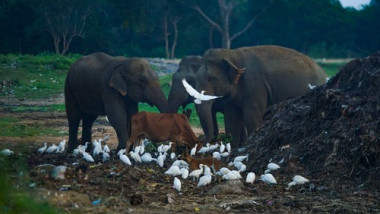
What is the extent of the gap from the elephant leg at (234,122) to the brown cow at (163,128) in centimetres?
280

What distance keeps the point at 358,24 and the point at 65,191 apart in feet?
165

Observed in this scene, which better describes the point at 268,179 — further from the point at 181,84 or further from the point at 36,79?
the point at 36,79

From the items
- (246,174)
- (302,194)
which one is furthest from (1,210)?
(246,174)

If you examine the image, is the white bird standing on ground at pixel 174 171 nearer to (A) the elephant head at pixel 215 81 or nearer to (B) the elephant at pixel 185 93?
(A) the elephant head at pixel 215 81

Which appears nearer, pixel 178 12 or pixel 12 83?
pixel 12 83

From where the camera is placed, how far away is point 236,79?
1822cm

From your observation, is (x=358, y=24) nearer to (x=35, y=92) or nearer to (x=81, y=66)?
(x=35, y=92)

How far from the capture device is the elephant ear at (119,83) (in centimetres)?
1764

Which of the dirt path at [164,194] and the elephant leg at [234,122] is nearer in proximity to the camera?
the dirt path at [164,194]

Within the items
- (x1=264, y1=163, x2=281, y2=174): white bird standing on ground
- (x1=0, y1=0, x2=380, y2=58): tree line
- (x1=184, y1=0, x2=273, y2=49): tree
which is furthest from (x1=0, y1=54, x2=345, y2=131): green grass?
(x1=184, y1=0, x2=273, y2=49): tree

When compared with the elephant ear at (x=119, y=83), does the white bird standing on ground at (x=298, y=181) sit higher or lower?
lower

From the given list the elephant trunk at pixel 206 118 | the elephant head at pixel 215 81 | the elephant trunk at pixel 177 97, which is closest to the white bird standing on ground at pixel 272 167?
the elephant head at pixel 215 81

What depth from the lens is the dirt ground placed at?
10039 millimetres

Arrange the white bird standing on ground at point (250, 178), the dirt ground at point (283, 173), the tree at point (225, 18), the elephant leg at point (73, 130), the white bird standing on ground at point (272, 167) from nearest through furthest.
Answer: the dirt ground at point (283, 173) < the white bird standing on ground at point (250, 178) < the white bird standing on ground at point (272, 167) < the elephant leg at point (73, 130) < the tree at point (225, 18)
